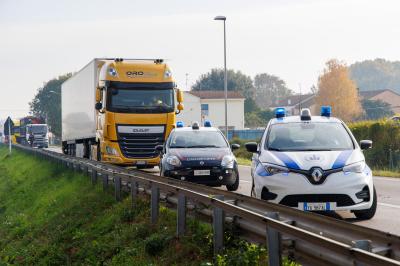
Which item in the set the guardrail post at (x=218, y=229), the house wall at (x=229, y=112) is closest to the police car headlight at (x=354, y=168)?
the guardrail post at (x=218, y=229)

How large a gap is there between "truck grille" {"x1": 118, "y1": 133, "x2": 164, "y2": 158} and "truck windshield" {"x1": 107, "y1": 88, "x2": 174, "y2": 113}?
2.65 feet

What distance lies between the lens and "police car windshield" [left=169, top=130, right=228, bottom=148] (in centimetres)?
1750

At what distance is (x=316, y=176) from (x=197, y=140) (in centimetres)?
771

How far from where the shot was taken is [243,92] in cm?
12962

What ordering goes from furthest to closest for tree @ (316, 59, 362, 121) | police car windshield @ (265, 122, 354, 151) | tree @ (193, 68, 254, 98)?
1. tree @ (193, 68, 254, 98)
2. tree @ (316, 59, 362, 121)
3. police car windshield @ (265, 122, 354, 151)

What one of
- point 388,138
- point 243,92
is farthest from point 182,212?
point 243,92

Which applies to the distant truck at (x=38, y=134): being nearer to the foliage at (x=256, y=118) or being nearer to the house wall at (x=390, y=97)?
the foliage at (x=256, y=118)

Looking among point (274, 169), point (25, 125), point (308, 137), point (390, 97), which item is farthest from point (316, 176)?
point (390, 97)

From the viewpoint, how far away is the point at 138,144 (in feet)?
75.6

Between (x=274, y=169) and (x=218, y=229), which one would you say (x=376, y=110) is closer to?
(x=274, y=169)

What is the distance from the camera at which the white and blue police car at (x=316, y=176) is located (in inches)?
405

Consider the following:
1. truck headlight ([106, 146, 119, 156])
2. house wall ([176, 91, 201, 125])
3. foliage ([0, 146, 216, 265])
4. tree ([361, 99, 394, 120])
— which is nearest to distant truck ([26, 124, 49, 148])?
house wall ([176, 91, 201, 125])

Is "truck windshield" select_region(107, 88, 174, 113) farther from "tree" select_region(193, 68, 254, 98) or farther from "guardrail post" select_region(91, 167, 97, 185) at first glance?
"tree" select_region(193, 68, 254, 98)

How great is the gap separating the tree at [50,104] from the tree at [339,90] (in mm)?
47613
